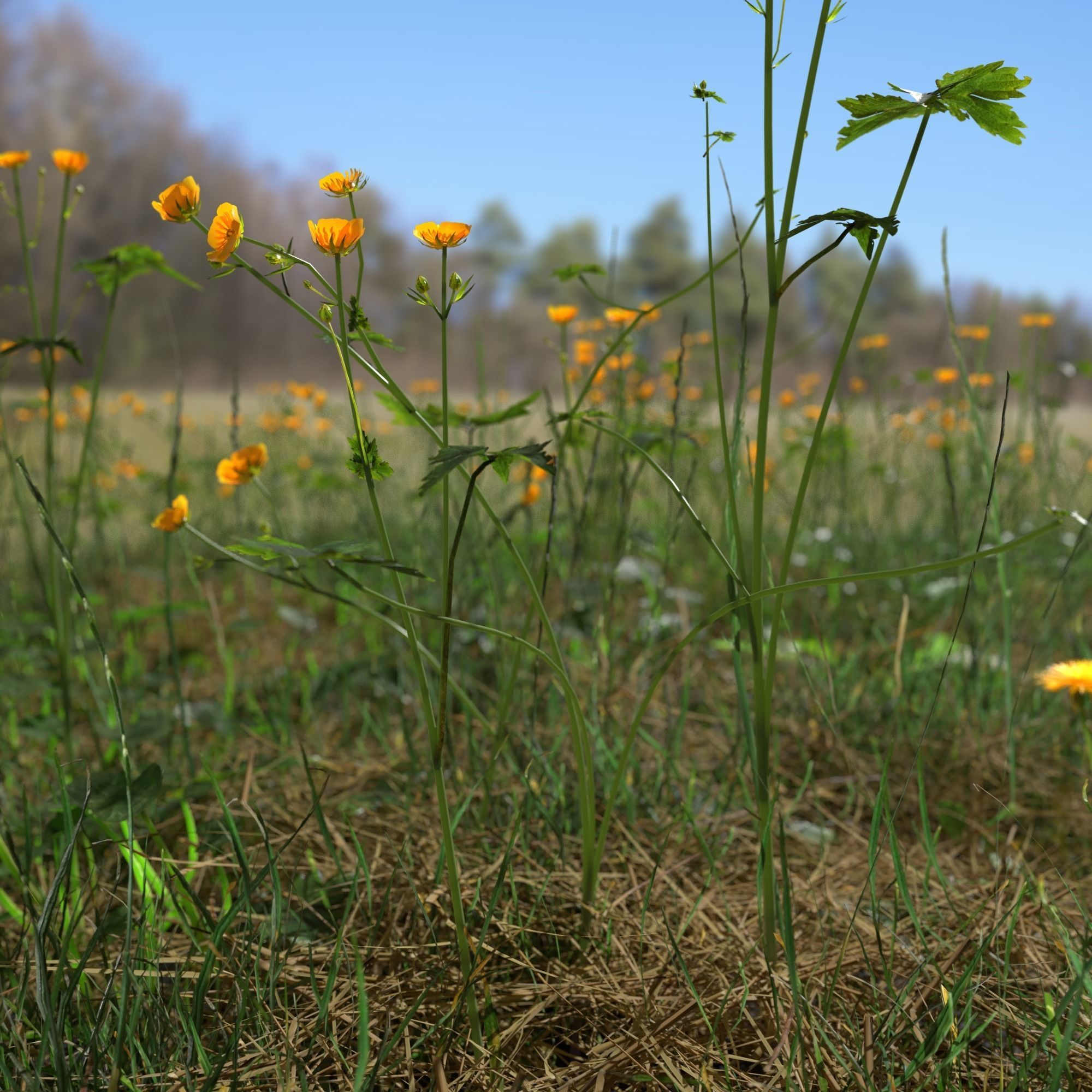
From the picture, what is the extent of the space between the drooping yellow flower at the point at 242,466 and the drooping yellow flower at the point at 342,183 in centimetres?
34

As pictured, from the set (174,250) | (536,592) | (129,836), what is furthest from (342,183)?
(174,250)

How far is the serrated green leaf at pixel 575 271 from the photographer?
1.06 metres

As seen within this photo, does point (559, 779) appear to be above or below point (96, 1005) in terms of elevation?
above

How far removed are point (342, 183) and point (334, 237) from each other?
8 centimetres

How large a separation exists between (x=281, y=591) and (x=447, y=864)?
2.28 meters

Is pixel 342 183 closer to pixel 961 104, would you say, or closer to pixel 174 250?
pixel 961 104

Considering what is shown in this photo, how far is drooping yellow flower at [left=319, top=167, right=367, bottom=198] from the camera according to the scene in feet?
2.34

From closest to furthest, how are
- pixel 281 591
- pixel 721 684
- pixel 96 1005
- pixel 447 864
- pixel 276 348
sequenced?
pixel 447 864
pixel 96 1005
pixel 721 684
pixel 281 591
pixel 276 348

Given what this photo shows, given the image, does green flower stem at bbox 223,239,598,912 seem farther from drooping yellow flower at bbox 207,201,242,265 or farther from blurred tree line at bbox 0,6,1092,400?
blurred tree line at bbox 0,6,1092,400

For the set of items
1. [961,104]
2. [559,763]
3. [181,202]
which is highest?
[961,104]

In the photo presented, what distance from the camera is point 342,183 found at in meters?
0.72

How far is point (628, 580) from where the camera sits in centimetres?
217

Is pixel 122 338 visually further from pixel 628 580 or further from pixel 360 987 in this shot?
pixel 360 987

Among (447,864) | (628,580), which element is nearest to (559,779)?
(447,864)
